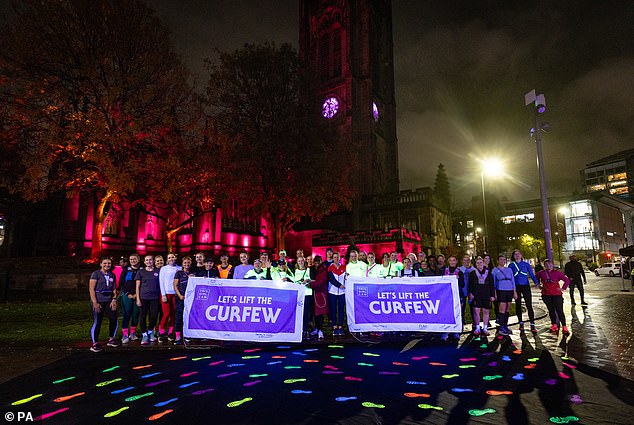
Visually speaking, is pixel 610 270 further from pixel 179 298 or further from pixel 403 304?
pixel 179 298

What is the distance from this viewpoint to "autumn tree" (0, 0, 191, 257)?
1906 cm

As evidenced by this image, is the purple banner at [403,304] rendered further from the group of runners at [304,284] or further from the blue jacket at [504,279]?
the blue jacket at [504,279]

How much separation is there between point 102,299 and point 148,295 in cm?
96

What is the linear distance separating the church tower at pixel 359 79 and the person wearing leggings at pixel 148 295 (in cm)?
4488

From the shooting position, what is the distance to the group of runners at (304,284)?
9.03 metres

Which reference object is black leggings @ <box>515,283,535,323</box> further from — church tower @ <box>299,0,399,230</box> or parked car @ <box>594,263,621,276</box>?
church tower @ <box>299,0,399,230</box>

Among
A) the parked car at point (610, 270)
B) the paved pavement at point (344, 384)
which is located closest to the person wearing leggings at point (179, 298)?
the paved pavement at point (344, 384)

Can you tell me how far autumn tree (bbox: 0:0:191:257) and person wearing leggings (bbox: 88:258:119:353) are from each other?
42.0ft

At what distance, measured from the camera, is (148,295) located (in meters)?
9.06

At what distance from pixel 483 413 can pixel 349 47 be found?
6089cm

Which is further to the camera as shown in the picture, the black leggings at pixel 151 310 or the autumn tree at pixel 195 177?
the autumn tree at pixel 195 177

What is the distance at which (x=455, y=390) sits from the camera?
5477 mm

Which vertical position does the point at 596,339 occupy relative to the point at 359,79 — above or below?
below

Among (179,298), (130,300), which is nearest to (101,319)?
(130,300)
